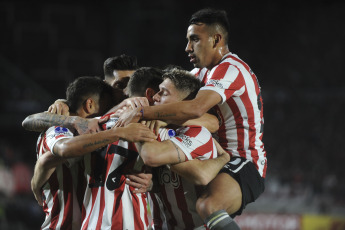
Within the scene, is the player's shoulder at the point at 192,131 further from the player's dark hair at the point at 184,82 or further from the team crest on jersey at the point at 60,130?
the team crest on jersey at the point at 60,130

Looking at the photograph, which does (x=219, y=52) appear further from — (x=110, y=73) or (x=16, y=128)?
(x=16, y=128)

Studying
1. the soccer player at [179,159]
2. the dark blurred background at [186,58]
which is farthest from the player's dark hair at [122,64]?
the dark blurred background at [186,58]

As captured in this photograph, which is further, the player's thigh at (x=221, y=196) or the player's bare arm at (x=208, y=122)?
the player's bare arm at (x=208, y=122)

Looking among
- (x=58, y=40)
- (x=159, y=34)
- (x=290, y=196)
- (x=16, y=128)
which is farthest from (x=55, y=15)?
(x=290, y=196)

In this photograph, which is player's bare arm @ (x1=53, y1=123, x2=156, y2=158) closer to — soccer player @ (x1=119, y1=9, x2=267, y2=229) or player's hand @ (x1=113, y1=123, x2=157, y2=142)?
player's hand @ (x1=113, y1=123, x2=157, y2=142)

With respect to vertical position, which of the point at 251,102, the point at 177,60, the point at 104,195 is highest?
the point at 251,102

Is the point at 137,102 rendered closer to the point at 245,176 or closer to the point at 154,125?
the point at 154,125

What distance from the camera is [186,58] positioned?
19406 mm

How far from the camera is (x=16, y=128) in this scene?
1691cm

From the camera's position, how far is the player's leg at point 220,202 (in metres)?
3.41

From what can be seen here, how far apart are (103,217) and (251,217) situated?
9.04m

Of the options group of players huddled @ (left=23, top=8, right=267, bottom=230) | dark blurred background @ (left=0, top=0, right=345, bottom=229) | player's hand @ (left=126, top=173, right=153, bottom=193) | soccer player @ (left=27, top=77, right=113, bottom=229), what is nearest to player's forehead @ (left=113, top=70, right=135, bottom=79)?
group of players huddled @ (left=23, top=8, right=267, bottom=230)

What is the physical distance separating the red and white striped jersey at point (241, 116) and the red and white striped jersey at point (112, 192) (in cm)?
104

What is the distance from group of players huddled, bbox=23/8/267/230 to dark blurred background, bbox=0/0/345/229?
33.4ft
